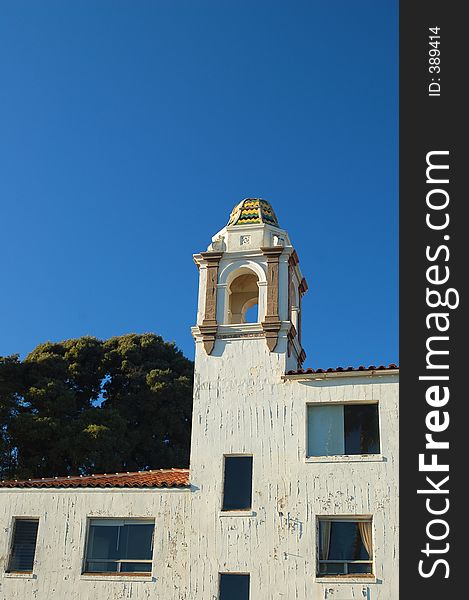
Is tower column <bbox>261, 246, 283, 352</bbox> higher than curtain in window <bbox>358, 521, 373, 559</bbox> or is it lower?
higher

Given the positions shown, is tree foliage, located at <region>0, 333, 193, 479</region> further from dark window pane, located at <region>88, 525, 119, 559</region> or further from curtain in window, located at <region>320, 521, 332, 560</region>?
curtain in window, located at <region>320, 521, 332, 560</region>

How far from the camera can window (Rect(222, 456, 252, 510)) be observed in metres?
22.4

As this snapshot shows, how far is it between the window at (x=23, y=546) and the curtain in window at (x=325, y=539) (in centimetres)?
863

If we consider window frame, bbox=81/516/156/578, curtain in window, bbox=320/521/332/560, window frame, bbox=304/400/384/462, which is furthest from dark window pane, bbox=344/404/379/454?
window frame, bbox=81/516/156/578

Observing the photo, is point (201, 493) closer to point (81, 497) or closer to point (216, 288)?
point (81, 497)

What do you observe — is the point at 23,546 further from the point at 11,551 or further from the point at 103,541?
the point at 103,541

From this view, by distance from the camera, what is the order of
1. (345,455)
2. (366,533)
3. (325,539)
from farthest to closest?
(345,455)
(325,539)
(366,533)

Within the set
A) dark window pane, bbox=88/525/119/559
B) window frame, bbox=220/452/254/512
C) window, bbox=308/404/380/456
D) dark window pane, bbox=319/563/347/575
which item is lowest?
dark window pane, bbox=319/563/347/575

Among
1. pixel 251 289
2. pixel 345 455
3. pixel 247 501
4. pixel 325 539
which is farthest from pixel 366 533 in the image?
pixel 251 289

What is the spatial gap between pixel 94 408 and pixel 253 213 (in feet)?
66.6

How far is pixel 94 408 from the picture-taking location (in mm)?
42938

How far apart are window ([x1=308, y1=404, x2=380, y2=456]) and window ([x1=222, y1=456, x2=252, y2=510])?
1.94 metres

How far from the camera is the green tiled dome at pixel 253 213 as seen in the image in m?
26.4

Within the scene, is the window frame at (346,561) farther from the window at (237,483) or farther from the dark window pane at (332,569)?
the window at (237,483)
